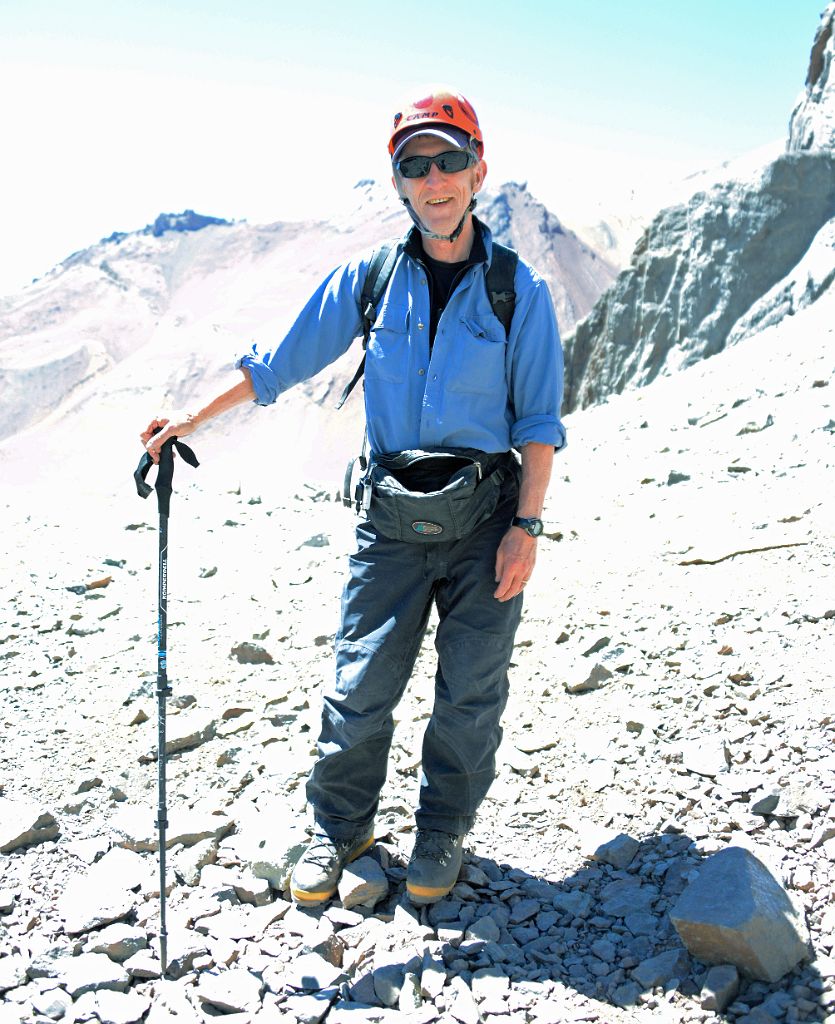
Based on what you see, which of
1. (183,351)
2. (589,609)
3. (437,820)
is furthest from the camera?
(183,351)

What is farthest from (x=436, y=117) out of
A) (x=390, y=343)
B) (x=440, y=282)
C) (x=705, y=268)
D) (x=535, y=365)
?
(x=705, y=268)

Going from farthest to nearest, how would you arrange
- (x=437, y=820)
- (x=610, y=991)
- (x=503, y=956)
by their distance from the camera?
(x=437, y=820) → (x=503, y=956) → (x=610, y=991)

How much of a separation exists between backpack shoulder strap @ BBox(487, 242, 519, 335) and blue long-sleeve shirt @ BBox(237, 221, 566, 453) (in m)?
0.02

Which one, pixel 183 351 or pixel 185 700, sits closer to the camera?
pixel 185 700

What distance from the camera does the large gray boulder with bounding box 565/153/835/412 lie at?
14969mm

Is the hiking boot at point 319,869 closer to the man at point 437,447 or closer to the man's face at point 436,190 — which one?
the man at point 437,447

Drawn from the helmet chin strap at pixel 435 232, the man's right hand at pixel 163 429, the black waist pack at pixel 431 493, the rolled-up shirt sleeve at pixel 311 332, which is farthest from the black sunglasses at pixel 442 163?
the man's right hand at pixel 163 429

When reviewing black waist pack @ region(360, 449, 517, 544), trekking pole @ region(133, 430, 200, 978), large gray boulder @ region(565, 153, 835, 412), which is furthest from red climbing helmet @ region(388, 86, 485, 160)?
large gray boulder @ region(565, 153, 835, 412)

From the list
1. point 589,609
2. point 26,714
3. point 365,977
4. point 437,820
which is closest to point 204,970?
point 365,977

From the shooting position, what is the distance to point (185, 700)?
17.0 feet

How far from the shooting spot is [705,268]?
1592 centimetres

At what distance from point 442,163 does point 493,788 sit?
2579mm

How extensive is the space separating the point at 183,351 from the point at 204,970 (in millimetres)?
69129

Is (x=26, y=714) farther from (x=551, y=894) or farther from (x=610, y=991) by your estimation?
(x=610, y=991)
